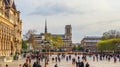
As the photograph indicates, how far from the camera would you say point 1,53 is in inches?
3521

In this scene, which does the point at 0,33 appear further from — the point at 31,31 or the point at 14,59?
the point at 31,31

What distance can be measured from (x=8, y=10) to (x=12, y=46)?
10.9 m

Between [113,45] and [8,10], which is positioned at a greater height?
[8,10]

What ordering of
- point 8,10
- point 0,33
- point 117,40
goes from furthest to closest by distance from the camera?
point 117,40 → point 8,10 → point 0,33

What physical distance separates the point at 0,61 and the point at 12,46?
39050 mm

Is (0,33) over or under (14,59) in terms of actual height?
over

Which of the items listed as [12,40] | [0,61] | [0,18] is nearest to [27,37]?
[12,40]

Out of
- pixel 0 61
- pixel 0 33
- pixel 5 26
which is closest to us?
pixel 0 61

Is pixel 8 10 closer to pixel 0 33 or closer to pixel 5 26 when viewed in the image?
pixel 5 26

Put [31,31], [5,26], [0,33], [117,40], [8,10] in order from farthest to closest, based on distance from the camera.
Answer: [117,40], [31,31], [8,10], [5,26], [0,33]

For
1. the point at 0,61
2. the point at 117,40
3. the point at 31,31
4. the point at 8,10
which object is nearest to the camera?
the point at 0,61

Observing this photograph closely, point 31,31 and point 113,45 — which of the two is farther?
point 113,45

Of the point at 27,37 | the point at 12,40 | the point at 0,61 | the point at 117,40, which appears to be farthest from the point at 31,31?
the point at 0,61

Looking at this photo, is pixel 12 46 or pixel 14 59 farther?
pixel 12 46
